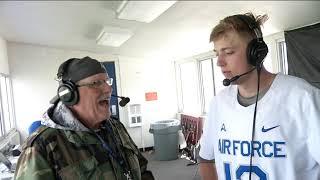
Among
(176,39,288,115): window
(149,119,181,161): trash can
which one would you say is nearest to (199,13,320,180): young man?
(176,39,288,115): window

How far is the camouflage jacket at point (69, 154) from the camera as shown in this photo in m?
1.08

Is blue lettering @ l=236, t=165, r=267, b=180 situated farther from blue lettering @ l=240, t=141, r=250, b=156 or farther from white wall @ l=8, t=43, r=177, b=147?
white wall @ l=8, t=43, r=177, b=147

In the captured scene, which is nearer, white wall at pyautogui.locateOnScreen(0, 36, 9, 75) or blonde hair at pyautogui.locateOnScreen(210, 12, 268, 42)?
blonde hair at pyautogui.locateOnScreen(210, 12, 268, 42)

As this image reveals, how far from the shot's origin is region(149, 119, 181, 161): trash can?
5.27m

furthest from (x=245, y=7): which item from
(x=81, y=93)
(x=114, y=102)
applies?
(x=114, y=102)

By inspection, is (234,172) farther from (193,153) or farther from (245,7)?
(193,153)

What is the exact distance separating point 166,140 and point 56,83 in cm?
247

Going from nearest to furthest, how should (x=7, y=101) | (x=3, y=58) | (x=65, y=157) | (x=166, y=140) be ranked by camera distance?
1. (x=65, y=157)
2. (x=3, y=58)
3. (x=7, y=101)
4. (x=166, y=140)

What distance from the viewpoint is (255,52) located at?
108cm

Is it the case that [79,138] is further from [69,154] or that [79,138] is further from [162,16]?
[162,16]

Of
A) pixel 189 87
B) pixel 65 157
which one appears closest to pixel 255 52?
pixel 65 157

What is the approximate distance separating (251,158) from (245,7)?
1.25 meters

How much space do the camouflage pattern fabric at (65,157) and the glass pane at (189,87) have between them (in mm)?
4542

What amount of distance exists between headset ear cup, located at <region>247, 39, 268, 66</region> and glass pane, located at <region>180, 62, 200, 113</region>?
14.9ft
